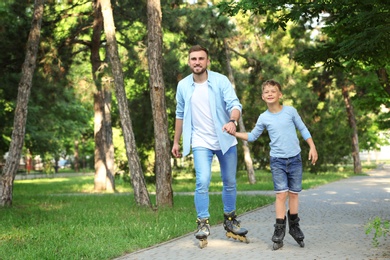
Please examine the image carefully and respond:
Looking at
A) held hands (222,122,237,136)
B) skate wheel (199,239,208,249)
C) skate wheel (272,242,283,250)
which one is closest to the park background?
skate wheel (199,239,208,249)

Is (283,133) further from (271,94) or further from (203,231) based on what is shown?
(203,231)

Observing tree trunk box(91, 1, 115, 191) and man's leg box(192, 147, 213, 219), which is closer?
man's leg box(192, 147, 213, 219)

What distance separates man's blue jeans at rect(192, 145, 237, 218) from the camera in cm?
759

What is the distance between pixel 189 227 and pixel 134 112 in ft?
52.9

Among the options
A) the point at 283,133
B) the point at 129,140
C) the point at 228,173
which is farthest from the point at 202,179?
the point at 129,140

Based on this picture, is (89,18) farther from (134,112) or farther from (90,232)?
(90,232)

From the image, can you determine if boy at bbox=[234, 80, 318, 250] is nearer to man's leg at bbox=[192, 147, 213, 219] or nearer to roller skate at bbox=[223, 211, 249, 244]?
man's leg at bbox=[192, 147, 213, 219]

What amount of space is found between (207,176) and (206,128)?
555mm

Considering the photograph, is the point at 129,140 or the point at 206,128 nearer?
the point at 206,128

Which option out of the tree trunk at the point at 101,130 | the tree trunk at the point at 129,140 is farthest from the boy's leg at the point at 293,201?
the tree trunk at the point at 101,130

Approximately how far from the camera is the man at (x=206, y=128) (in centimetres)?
759

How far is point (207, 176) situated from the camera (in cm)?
758

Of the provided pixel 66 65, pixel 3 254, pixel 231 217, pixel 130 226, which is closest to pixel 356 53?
pixel 231 217

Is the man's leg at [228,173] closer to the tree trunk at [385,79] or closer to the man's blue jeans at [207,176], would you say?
the man's blue jeans at [207,176]
